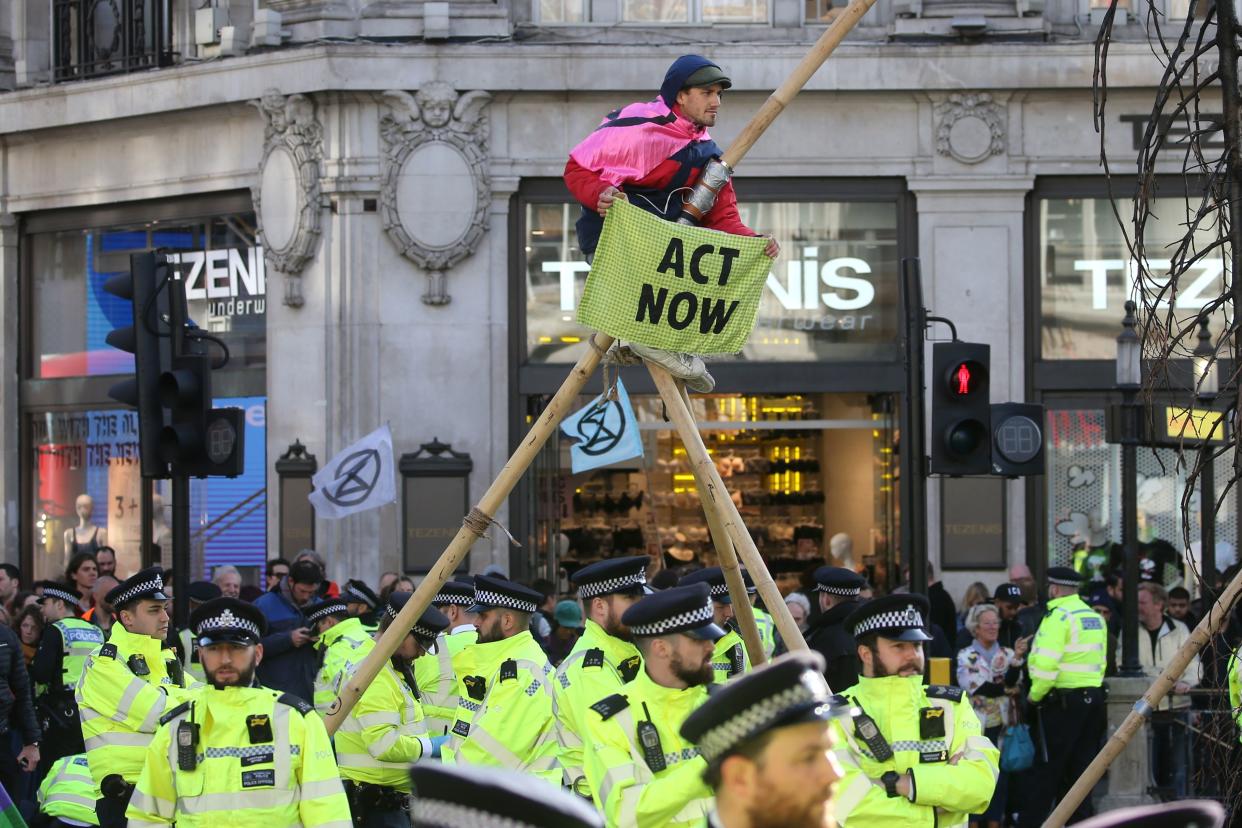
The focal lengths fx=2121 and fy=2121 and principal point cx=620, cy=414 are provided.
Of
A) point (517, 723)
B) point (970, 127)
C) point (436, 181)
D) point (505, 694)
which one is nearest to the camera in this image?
point (517, 723)

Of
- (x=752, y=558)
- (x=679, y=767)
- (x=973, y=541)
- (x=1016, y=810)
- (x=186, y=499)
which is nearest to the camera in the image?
(x=679, y=767)

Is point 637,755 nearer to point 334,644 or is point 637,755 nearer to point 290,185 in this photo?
point 334,644

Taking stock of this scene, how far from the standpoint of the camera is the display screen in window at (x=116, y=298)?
23156 mm

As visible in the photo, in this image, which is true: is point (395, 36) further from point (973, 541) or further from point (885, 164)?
point (973, 541)

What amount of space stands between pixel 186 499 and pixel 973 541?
37.2 ft

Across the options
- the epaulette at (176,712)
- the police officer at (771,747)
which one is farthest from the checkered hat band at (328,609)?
the police officer at (771,747)

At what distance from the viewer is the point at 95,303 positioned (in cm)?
2483

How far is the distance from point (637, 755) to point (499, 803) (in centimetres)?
323

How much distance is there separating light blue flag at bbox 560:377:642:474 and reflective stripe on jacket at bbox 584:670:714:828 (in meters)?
11.1

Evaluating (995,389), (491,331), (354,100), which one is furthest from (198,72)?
(995,389)

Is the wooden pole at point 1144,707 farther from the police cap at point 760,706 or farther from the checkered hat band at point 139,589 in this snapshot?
the checkered hat band at point 139,589

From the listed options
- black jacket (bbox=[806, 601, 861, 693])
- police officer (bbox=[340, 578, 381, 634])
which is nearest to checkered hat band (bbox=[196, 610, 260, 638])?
police officer (bbox=[340, 578, 381, 634])

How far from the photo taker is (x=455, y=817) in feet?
12.1

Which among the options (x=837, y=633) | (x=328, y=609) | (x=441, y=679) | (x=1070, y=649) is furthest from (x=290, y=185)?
(x=441, y=679)
